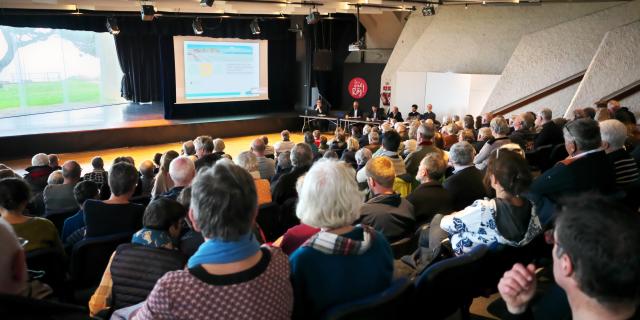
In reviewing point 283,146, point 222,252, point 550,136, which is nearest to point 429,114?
point 550,136

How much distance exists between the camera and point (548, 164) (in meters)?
5.21

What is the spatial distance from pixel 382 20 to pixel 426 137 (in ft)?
30.3

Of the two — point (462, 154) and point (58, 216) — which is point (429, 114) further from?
point (58, 216)

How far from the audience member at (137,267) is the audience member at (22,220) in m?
0.75

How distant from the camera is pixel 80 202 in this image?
10.9ft

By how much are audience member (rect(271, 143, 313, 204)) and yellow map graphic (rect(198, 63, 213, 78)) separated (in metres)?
8.90

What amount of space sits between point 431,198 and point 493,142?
238cm

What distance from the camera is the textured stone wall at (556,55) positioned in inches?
339

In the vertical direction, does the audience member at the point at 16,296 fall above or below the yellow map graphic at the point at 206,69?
below

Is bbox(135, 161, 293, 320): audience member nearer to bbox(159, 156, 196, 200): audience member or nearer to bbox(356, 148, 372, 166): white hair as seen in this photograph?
bbox(159, 156, 196, 200): audience member

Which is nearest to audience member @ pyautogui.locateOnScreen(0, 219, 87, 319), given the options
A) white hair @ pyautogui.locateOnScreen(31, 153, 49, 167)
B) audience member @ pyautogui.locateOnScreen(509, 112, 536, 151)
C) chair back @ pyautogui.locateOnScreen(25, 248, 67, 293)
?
chair back @ pyautogui.locateOnScreen(25, 248, 67, 293)

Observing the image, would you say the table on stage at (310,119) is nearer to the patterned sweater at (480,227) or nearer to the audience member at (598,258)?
the patterned sweater at (480,227)

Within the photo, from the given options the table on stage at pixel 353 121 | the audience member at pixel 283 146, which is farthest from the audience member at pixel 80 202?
the table on stage at pixel 353 121

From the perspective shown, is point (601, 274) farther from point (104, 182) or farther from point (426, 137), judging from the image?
point (104, 182)
